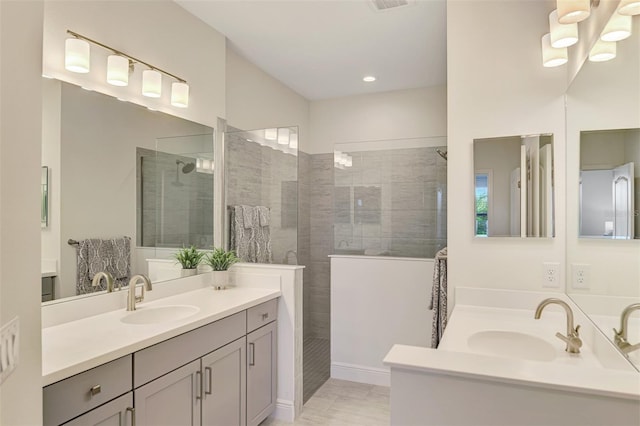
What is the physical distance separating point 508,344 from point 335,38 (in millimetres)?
2459

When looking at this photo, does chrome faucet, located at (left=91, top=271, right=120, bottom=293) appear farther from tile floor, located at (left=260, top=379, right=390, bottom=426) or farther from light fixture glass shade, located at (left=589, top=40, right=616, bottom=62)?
light fixture glass shade, located at (left=589, top=40, right=616, bottom=62)

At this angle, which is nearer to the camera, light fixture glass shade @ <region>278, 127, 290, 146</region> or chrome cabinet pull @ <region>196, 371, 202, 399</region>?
chrome cabinet pull @ <region>196, 371, 202, 399</region>

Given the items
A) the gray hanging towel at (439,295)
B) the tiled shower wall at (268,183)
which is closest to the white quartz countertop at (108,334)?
the tiled shower wall at (268,183)

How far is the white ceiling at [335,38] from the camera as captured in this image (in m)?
2.55

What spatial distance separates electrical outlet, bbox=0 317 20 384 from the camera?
2.51 feet

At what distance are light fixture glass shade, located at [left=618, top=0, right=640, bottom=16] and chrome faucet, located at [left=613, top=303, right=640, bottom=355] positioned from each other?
0.82 m

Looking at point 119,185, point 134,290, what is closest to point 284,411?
point 134,290

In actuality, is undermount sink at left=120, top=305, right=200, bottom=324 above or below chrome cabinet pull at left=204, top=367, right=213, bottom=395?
above

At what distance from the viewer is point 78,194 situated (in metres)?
1.88

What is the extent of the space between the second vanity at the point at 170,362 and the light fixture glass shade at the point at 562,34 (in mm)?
2049

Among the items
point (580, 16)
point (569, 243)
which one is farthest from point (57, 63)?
point (569, 243)

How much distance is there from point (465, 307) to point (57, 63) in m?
2.37

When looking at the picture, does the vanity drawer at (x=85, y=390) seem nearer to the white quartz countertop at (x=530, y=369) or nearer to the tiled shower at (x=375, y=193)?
the white quartz countertop at (x=530, y=369)

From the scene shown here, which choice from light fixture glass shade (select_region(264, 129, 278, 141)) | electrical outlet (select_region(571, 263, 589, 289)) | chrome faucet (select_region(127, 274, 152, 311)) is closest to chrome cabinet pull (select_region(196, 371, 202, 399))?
chrome faucet (select_region(127, 274, 152, 311))
